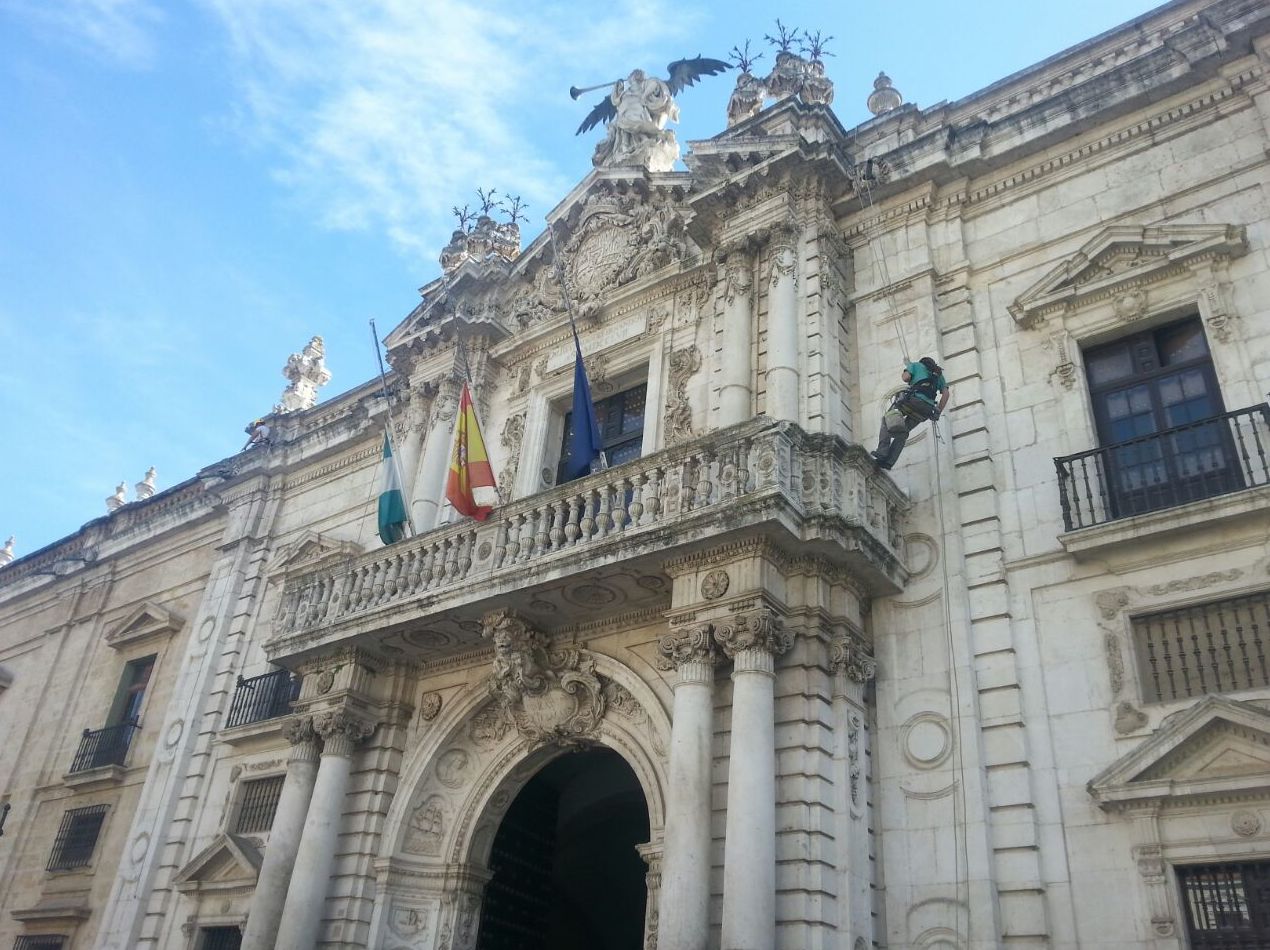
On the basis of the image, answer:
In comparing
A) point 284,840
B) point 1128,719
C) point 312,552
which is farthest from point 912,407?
point 312,552

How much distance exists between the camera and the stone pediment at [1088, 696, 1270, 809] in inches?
328

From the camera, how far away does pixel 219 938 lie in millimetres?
14758

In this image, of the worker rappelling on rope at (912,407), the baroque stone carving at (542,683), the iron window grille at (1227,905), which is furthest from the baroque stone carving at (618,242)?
the iron window grille at (1227,905)

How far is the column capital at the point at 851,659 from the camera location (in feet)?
33.1

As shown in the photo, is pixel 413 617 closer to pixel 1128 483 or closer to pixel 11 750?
pixel 1128 483

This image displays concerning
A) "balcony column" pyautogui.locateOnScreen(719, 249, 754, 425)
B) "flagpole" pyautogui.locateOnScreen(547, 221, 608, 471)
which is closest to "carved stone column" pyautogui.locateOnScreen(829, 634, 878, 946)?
"balcony column" pyautogui.locateOnScreen(719, 249, 754, 425)

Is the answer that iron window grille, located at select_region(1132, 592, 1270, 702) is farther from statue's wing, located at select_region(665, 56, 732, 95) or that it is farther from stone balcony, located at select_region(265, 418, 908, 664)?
statue's wing, located at select_region(665, 56, 732, 95)

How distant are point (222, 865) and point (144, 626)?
6.74 meters

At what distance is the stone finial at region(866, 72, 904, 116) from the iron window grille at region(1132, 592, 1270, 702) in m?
7.91

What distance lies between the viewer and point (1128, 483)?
1016 centimetres

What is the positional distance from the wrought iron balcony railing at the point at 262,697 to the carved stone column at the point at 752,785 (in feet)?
27.6

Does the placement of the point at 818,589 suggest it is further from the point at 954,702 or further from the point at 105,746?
the point at 105,746

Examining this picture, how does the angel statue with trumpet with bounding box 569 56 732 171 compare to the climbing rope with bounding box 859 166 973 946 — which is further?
the angel statue with trumpet with bounding box 569 56 732 171

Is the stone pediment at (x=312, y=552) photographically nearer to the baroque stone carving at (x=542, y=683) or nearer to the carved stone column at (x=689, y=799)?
the baroque stone carving at (x=542, y=683)
